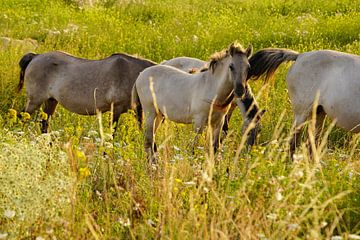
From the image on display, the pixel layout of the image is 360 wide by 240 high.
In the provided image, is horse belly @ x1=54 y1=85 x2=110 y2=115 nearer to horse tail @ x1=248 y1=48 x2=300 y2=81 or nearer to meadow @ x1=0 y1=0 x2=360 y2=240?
meadow @ x1=0 y1=0 x2=360 y2=240

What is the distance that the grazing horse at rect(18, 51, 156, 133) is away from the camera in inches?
362

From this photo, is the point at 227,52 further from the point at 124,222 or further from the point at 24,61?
the point at 24,61

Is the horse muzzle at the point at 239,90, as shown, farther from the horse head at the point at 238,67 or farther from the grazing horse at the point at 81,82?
the grazing horse at the point at 81,82

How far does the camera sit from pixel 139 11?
66.2 feet

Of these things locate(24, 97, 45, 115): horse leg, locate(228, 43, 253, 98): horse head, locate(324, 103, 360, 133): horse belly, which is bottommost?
locate(24, 97, 45, 115): horse leg

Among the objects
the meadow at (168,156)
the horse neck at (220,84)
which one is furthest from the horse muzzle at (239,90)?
A: the meadow at (168,156)

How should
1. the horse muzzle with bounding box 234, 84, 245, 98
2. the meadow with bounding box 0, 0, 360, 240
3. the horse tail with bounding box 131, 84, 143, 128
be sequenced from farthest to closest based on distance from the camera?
the horse tail with bounding box 131, 84, 143, 128, the horse muzzle with bounding box 234, 84, 245, 98, the meadow with bounding box 0, 0, 360, 240

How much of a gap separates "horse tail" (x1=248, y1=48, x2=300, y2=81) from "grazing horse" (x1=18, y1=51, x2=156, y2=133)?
70.1 inches

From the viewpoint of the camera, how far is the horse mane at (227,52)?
23.2 ft

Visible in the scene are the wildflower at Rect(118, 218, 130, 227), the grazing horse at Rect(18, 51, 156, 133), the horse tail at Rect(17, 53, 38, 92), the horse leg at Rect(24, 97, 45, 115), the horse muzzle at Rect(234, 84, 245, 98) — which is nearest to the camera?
the wildflower at Rect(118, 218, 130, 227)

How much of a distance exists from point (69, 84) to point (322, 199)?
5426 millimetres

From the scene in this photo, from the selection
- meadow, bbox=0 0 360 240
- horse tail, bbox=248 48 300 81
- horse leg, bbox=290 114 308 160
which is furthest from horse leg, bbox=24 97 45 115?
horse leg, bbox=290 114 308 160

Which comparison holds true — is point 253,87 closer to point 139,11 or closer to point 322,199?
point 322,199

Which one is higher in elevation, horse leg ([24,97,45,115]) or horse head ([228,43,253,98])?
horse head ([228,43,253,98])
